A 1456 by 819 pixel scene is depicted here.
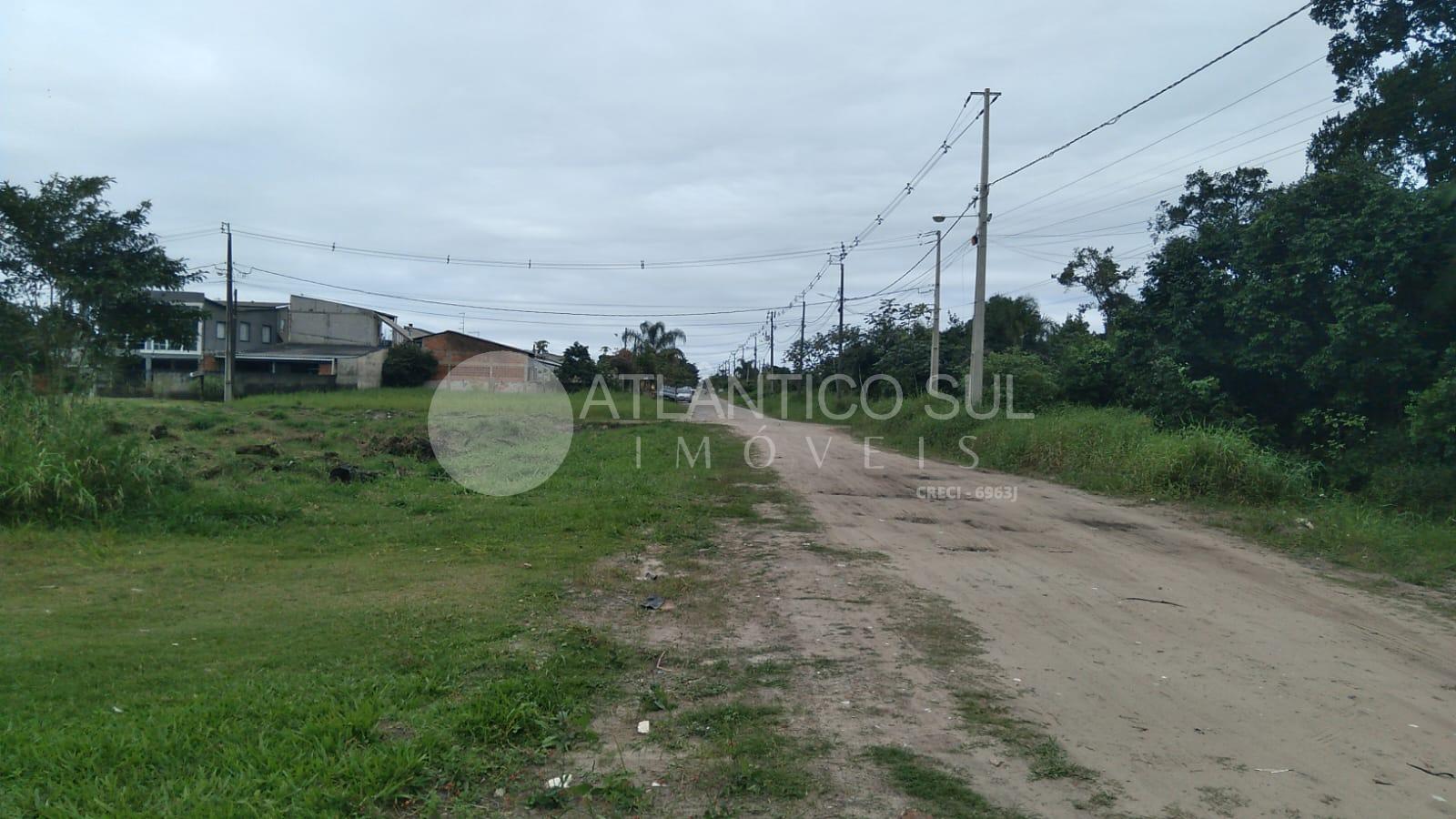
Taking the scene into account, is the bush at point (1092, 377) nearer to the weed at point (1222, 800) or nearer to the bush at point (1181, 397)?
the bush at point (1181, 397)

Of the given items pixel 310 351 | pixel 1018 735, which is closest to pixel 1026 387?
pixel 1018 735

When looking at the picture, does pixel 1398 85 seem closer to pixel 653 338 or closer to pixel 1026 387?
pixel 1026 387

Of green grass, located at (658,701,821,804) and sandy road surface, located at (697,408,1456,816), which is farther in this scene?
sandy road surface, located at (697,408,1456,816)

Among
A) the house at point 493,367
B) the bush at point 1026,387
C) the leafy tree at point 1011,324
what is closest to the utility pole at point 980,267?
the bush at point 1026,387

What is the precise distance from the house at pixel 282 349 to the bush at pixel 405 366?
3.83 ft

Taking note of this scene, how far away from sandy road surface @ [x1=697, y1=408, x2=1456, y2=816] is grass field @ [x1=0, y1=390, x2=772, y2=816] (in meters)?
2.24

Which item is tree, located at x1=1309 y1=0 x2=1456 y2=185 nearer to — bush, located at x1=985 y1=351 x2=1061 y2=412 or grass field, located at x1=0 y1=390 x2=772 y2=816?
bush, located at x1=985 y1=351 x2=1061 y2=412

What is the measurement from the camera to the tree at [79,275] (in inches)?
547

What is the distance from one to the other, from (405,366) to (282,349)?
927cm

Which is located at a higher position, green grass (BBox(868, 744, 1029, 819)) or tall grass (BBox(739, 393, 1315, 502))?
tall grass (BBox(739, 393, 1315, 502))

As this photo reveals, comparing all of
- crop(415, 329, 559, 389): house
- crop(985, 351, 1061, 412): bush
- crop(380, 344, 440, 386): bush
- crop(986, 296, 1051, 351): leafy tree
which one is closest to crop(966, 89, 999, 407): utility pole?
crop(985, 351, 1061, 412): bush

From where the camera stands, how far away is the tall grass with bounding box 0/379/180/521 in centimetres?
877

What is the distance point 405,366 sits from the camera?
146 feet

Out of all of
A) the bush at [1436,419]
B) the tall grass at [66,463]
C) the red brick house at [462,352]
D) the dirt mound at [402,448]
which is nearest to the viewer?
the tall grass at [66,463]
